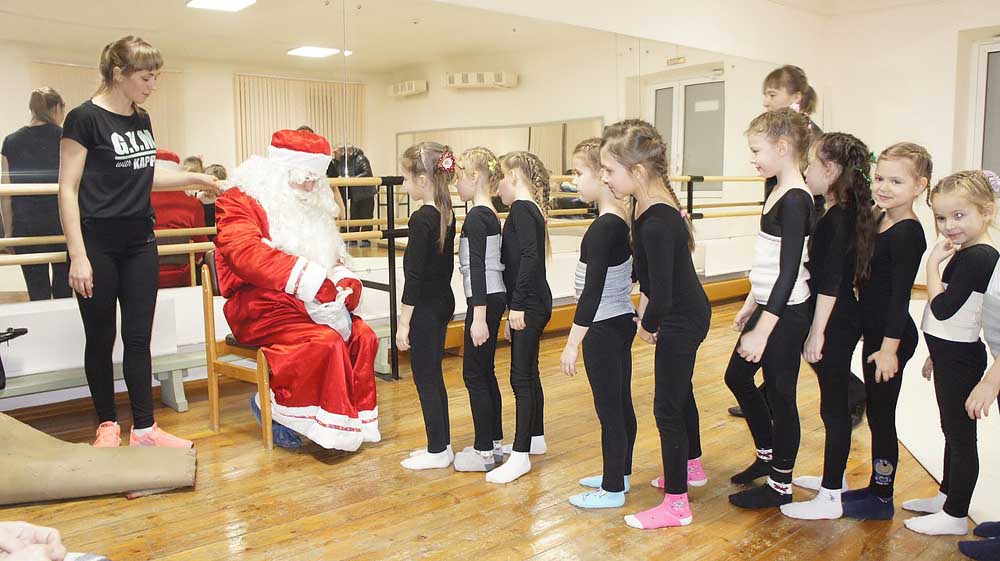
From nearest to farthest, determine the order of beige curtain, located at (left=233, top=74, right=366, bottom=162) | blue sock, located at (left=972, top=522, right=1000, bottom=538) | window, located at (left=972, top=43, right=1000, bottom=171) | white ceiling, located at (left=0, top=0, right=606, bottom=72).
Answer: blue sock, located at (left=972, top=522, right=1000, bottom=538), white ceiling, located at (left=0, top=0, right=606, bottom=72), beige curtain, located at (left=233, top=74, right=366, bottom=162), window, located at (left=972, top=43, right=1000, bottom=171)

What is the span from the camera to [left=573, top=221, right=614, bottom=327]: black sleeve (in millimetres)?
1937

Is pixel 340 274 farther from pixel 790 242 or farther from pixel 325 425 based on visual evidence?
pixel 790 242

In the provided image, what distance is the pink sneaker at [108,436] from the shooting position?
2.44m

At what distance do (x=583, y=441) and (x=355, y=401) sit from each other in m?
0.81

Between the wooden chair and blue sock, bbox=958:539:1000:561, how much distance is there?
6.74 feet

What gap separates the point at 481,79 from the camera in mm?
4387

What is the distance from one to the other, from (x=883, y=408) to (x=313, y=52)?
114 inches

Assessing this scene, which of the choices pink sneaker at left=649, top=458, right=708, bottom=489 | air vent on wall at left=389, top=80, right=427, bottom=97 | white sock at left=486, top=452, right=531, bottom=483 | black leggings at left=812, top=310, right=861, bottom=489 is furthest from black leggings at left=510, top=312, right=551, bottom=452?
air vent on wall at left=389, top=80, right=427, bottom=97

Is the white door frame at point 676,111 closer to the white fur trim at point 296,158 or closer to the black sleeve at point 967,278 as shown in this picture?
the white fur trim at point 296,158

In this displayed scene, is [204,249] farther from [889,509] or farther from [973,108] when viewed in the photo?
[973,108]

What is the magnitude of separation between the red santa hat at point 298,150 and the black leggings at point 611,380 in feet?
4.18

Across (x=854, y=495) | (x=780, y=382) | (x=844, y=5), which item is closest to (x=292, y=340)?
(x=780, y=382)

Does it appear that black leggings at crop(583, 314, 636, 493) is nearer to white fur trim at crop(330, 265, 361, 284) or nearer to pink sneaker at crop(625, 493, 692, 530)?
pink sneaker at crop(625, 493, 692, 530)

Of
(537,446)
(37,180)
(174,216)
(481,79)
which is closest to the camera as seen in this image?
(537,446)
